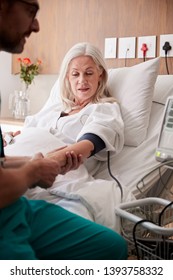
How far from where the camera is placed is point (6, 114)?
10.5ft

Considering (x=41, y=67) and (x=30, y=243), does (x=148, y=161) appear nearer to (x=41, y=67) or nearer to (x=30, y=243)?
(x=30, y=243)

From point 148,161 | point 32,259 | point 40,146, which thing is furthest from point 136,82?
point 32,259

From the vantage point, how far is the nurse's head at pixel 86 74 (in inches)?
73.4

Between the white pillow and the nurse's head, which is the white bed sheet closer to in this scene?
the white pillow

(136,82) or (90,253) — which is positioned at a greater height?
(136,82)

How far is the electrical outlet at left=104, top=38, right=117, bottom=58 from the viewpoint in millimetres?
Answer: 2523

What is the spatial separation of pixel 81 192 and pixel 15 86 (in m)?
2.03

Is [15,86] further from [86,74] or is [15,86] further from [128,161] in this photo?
[128,161]

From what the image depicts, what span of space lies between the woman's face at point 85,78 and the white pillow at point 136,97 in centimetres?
13

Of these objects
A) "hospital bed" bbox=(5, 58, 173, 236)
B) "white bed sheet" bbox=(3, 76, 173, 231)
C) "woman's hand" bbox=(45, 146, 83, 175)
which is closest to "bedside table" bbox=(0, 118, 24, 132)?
"hospital bed" bbox=(5, 58, 173, 236)

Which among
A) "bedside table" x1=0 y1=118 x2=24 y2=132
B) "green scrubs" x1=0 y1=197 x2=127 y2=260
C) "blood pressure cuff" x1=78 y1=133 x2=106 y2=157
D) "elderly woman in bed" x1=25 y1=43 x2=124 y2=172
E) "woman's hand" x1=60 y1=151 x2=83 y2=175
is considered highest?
"elderly woman in bed" x1=25 y1=43 x2=124 y2=172

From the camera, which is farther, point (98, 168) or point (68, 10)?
point (68, 10)

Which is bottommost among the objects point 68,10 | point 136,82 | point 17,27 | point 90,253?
point 90,253

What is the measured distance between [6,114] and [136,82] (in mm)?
1593
